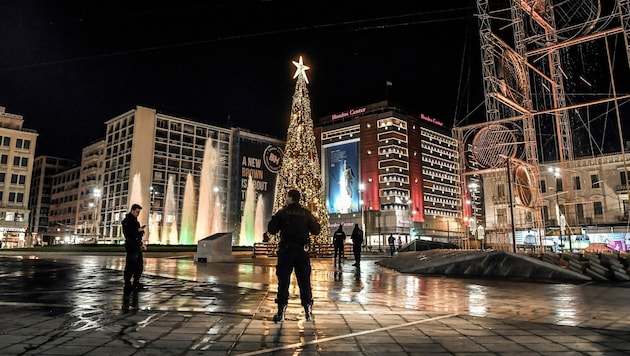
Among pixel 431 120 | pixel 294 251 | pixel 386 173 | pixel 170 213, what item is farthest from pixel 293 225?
pixel 431 120

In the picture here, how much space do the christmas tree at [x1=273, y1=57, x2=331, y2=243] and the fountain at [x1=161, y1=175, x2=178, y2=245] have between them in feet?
180

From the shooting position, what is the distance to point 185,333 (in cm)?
432

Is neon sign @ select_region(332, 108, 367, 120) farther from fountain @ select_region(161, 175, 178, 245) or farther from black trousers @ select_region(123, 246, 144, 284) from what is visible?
black trousers @ select_region(123, 246, 144, 284)

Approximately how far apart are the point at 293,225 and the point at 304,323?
1261mm

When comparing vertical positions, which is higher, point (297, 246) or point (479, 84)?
point (479, 84)

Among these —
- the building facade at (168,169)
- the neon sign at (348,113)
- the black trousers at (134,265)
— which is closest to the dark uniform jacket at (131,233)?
the black trousers at (134,265)

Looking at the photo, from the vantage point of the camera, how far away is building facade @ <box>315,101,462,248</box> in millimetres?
90625

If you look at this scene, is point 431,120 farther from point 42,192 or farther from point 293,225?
point 293,225

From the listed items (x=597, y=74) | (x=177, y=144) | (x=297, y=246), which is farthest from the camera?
(x=177, y=144)

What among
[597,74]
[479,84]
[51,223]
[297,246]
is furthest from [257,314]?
[51,223]

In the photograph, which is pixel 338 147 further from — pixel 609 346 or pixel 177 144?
pixel 609 346

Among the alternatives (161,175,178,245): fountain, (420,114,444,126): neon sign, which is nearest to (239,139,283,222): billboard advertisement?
(161,175,178,245): fountain

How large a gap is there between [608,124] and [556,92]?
518cm

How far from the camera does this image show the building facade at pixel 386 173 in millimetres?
90625
